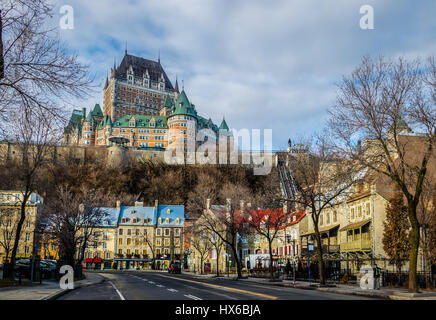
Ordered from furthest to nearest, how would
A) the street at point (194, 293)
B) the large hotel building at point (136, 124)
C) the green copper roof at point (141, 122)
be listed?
1. the green copper roof at point (141, 122)
2. the large hotel building at point (136, 124)
3. the street at point (194, 293)

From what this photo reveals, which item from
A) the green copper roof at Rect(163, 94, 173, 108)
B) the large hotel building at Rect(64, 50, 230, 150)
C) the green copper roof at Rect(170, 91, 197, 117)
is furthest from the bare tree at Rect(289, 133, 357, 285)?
the green copper roof at Rect(163, 94, 173, 108)

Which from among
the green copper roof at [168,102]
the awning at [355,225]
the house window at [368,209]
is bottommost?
the awning at [355,225]

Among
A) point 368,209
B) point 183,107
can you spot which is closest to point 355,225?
point 368,209

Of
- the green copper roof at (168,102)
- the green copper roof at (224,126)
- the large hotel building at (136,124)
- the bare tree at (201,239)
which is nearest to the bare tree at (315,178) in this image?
the bare tree at (201,239)

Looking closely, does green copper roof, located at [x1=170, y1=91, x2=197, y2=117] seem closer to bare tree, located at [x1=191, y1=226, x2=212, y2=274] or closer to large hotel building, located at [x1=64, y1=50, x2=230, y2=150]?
large hotel building, located at [x1=64, y1=50, x2=230, y2=150]

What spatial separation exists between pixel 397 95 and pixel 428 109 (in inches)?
67.3

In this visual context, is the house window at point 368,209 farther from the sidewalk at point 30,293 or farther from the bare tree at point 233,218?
the sidewalk at point 30,293

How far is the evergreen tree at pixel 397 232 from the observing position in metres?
31.8

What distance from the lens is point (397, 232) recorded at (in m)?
32.2

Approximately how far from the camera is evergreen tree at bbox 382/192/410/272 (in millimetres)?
31766

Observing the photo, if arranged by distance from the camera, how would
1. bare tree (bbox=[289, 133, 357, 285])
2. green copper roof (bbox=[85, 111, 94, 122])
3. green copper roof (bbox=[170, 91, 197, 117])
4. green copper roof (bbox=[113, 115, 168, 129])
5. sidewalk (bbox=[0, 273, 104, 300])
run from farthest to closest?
green copper roof (bbox=[85, 111, 94, 122]) < green copper roof (bbox=[113, 115, 168, 129]) < green copper roof (bbox=[170, 91, 197, 117]) < bare tree (bbox=[289, 133, 357, 285]) < sidewalk (bbox=[0, 273, 104, 300])

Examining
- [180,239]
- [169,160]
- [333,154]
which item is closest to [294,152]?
[333,154]

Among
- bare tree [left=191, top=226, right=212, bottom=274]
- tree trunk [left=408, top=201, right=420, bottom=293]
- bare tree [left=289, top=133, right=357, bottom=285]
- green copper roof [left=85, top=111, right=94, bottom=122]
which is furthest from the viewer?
green copper roof [left=85, top=111, right=94, bottom=122]
